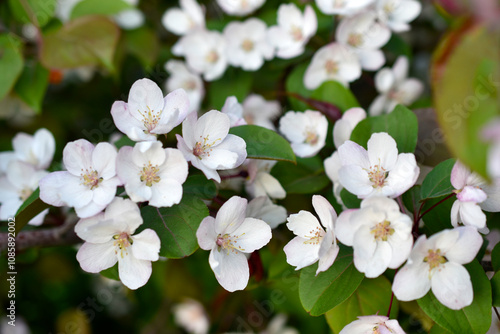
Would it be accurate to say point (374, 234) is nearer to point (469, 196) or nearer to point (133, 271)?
point (469, 196)

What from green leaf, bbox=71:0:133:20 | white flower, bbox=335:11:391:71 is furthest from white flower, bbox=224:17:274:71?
green leaf, bbox=71:0:133:20

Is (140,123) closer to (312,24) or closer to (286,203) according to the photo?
(286,203)

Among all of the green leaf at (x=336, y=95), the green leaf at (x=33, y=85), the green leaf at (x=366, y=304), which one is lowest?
the green leaf at (x=366, y=304)

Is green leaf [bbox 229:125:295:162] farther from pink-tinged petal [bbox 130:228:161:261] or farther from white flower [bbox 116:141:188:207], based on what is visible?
pink-tinged petal [bbox 130:228:161:261]

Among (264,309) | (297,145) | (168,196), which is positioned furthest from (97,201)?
(264,309)

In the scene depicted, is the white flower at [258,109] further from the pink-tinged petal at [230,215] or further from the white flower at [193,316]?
the white flower at [193,316]

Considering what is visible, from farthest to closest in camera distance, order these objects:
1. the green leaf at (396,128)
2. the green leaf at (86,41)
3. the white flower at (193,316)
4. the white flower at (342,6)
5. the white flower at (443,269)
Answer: the white flower at (193,316), the green leaf at (86,41), the white flower at (342,6), the green leaf at (396,128), the white flower at (443,269)

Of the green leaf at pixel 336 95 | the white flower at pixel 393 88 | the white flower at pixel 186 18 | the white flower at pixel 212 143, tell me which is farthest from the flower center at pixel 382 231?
the white flower at pixel 186 18
